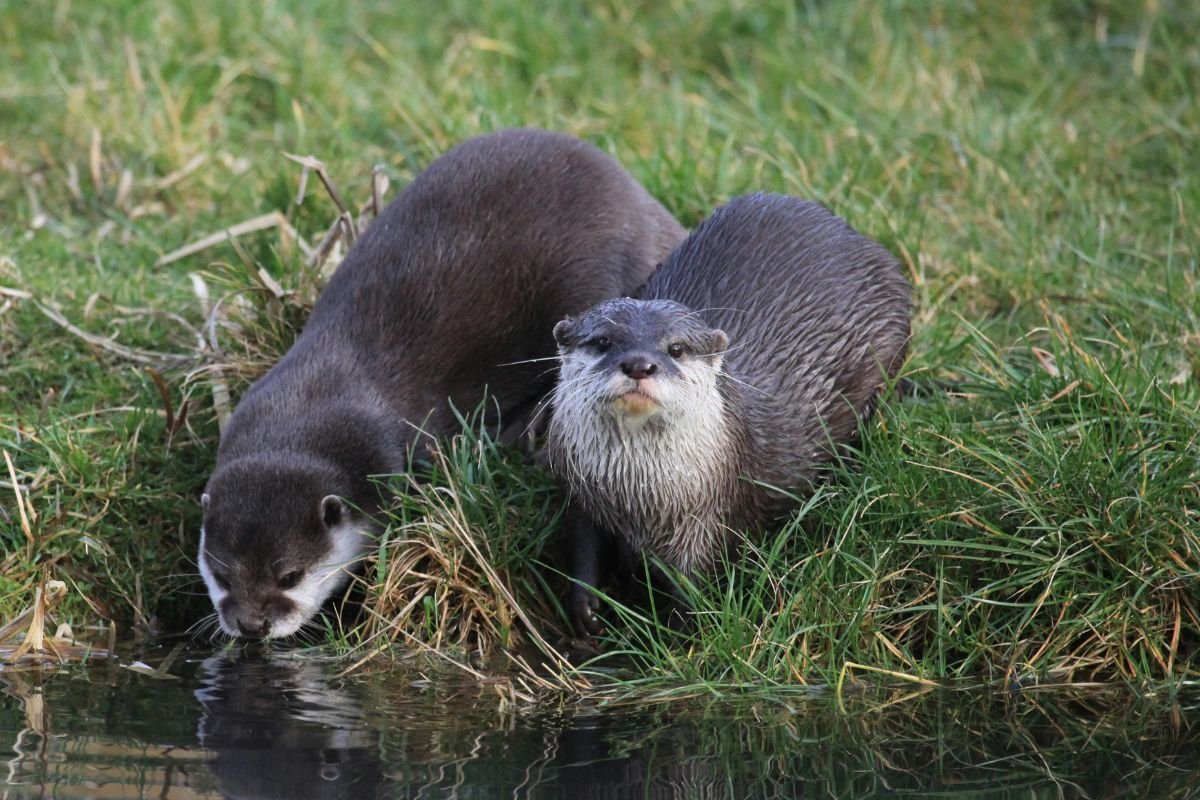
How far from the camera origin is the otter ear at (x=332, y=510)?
3.42 meters

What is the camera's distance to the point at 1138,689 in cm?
292

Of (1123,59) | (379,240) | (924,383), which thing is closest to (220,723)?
(379,240)

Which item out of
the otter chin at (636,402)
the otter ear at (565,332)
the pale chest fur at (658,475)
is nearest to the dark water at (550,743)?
the pale chest fur at (658,475)

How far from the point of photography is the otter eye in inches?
134

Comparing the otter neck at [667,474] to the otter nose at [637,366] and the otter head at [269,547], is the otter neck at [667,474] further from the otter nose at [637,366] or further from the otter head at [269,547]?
the otter head at [269,547]

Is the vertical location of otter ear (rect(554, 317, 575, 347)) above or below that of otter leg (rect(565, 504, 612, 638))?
above

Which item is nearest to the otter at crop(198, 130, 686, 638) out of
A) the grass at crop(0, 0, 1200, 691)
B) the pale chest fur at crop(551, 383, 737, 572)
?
the grass at crop(0, 0, 1200, 691)

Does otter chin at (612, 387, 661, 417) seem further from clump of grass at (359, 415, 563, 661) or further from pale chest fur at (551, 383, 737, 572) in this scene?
clump of grass at (359, 415, 563, 661)

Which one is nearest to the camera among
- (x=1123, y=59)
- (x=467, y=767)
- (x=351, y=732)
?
(x=467, y=767)

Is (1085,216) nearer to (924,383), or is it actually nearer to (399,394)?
(924,383)

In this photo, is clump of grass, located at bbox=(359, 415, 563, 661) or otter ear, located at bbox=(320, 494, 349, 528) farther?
otter ear, located at bbox=(320, 494, 349, 528)

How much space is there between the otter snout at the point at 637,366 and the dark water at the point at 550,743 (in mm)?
568

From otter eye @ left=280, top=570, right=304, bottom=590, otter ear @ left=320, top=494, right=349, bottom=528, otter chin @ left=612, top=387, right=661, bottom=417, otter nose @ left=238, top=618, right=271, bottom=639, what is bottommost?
otter nose @ left=238, top=618, right=271, bottom=639

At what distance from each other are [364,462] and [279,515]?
11.2 inches
